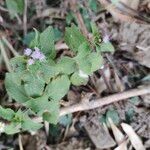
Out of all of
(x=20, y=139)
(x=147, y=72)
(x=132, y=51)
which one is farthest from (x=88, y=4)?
(x=20, y=139)

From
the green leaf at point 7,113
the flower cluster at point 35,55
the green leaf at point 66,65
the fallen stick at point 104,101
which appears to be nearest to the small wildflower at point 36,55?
the flower cluster at point 35,55

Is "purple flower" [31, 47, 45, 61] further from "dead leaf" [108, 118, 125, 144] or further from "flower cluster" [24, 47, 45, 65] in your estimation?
"dead leaf" [108, 118, 125, 144]

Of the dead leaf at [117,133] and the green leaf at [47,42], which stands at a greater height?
the green leaf at [47,42]

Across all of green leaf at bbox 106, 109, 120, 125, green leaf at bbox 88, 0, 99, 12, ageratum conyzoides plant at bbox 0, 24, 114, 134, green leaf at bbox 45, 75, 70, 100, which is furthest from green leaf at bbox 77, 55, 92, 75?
Result: green leaf at bbox 88, 0, 99, 12

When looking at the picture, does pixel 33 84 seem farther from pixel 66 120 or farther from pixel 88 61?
pixel 66 120

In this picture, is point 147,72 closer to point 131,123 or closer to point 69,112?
point 131,123

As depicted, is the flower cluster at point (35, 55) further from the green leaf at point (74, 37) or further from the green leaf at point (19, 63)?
the green leaf at point (74, 37)

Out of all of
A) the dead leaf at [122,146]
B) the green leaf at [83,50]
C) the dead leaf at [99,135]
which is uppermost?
the green leaf at [83,50]
